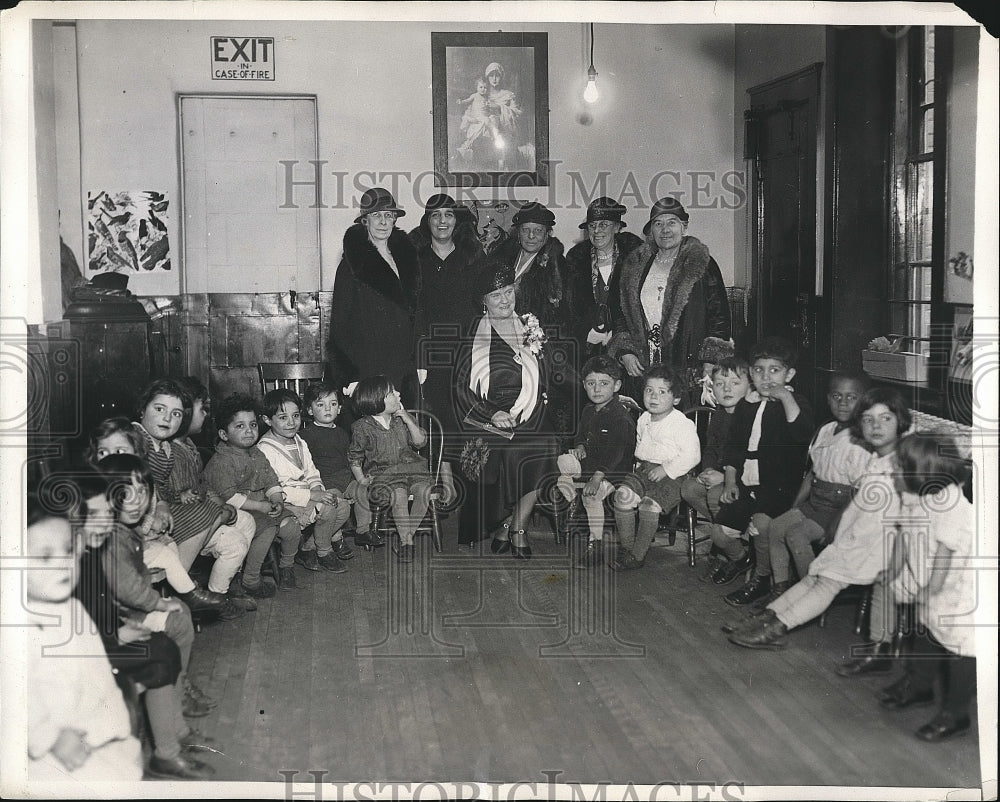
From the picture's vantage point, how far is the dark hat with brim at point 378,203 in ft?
20.1

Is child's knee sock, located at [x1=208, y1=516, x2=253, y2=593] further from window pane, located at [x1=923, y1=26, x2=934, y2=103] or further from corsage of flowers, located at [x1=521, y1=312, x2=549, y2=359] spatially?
window pane, located at [x1=923, y1=26, x2=934, y2=103]

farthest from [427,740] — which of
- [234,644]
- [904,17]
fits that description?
[904,17]

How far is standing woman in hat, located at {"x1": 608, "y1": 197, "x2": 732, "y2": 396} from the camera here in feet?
19.5

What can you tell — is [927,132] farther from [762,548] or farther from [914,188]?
[762,548]

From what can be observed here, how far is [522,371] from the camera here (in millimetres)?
5668

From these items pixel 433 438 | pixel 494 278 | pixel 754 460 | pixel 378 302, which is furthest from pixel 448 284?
pixel 754 460

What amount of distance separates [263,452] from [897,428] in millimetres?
2729

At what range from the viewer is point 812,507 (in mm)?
4402

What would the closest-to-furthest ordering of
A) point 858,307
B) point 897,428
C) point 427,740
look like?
point 427,740, point 897,428, point 858,307

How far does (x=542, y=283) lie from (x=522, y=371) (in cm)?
69

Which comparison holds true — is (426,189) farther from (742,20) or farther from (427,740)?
(427,740)

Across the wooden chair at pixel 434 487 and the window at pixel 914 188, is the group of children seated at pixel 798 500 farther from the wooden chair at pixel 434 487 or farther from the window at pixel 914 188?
the window at pixel 914 188

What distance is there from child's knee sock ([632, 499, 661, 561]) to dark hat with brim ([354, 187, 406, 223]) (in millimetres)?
2216

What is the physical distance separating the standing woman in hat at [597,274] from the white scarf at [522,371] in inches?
14.6
